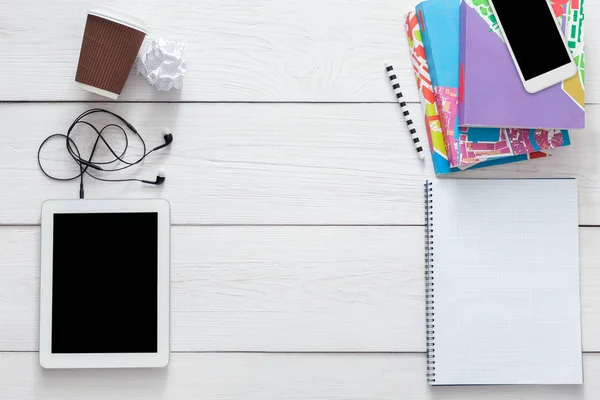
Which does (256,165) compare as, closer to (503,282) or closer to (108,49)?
(108,49)

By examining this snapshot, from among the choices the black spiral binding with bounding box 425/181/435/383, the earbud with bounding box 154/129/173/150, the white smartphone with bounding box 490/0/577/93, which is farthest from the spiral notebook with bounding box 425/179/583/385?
the earbud with bounding box 154/129/173/150

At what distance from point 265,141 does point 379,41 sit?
21 centimetres

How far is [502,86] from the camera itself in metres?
0.79

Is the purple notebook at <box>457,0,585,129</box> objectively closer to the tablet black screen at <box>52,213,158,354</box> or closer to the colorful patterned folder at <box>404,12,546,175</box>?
the colorful patterned folder at <box>404,12,546,175</box>

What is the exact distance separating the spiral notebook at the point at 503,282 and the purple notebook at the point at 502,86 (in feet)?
0.30

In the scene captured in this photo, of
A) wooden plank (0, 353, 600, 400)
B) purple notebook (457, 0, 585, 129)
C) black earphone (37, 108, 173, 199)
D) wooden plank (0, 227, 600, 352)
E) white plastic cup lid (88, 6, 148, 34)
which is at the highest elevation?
white plastic cup lid (88, 6, 148, 34)

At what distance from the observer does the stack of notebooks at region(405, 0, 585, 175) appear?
0.79 metres

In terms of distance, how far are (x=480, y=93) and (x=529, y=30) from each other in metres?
0.11

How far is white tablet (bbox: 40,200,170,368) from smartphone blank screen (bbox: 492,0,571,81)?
525 mm

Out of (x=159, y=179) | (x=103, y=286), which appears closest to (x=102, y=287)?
(x=103, y=286)

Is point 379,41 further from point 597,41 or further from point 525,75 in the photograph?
point 597,41

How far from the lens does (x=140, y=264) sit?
81cm

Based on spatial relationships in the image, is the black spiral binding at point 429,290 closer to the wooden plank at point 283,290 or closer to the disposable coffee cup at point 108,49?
the wooden plank at point 283,290

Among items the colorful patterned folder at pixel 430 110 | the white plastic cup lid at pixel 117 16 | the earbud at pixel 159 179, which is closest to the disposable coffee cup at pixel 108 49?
the white plastic cup lid at pixel 117 16
